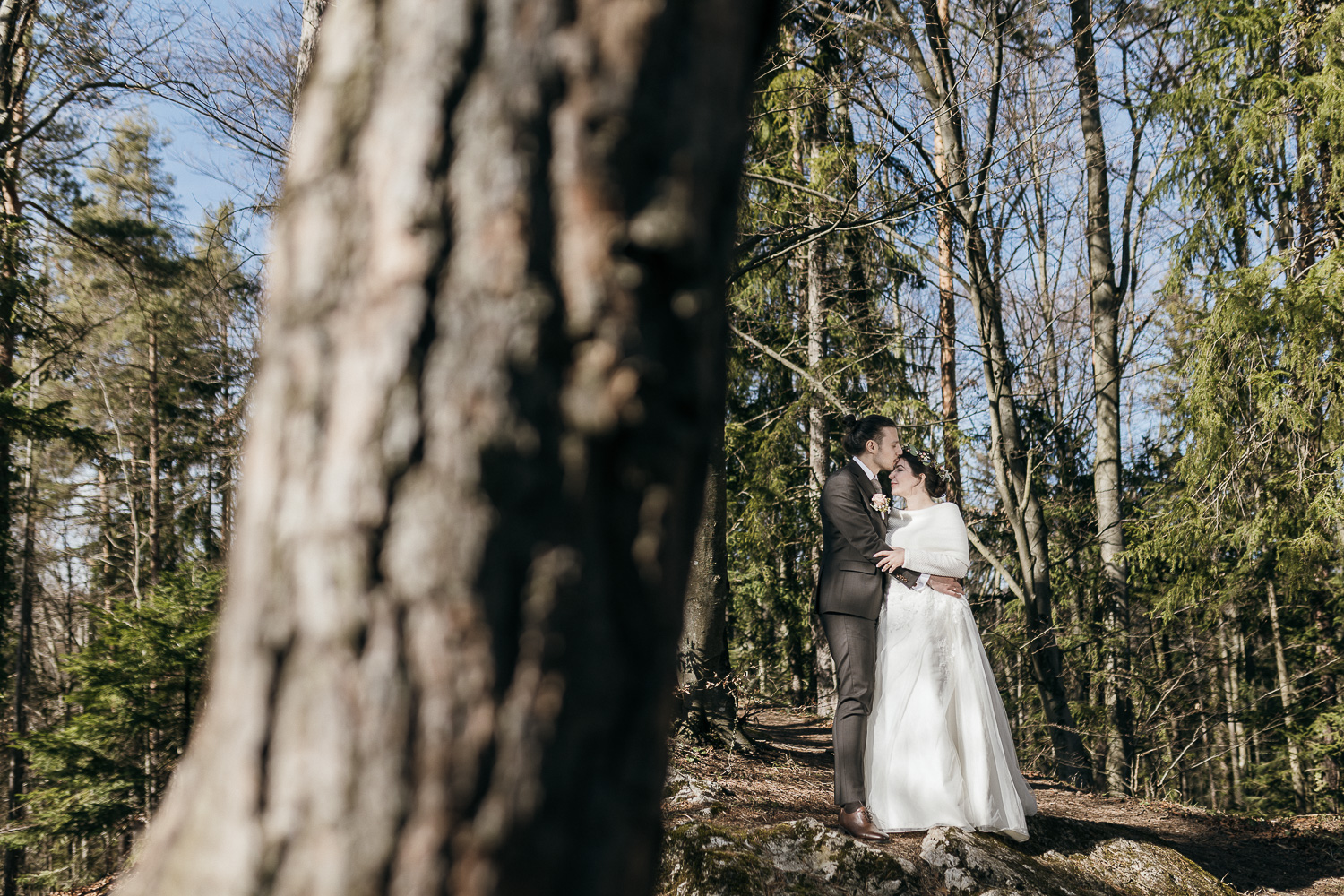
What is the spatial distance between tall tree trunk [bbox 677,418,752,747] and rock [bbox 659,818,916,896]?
2.11 meters

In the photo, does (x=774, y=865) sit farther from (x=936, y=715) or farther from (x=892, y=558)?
(x=892, y=558)

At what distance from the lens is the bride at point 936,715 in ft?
15.0

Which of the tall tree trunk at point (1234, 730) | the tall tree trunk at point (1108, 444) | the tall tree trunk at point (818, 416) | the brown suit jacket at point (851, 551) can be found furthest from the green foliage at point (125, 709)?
the tall tree trunk at point (1234, 730)

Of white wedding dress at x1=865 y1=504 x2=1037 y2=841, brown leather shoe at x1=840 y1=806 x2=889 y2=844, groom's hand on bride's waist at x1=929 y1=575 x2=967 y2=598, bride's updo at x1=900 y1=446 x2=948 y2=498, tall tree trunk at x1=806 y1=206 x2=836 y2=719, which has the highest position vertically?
tall tree trunk at x1=806 y1=206 x2=836 y2=719

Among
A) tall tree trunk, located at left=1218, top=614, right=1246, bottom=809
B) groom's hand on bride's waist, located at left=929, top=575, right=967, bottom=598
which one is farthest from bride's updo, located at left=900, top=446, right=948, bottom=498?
tall tree trunk, located at left=1218, top=614, right=1246, bottom=809

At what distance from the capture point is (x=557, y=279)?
0.89m

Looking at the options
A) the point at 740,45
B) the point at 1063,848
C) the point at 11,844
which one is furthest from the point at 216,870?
the point at 11,844

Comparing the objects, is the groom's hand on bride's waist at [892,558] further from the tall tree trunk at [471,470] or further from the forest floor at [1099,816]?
the tall tree trunk at [471,470]

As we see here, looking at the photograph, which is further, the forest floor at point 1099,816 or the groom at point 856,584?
the forest floor at point 1099,816

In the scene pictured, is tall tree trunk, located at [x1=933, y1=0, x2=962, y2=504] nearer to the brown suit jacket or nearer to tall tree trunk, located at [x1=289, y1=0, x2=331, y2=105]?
the brown suit jacket

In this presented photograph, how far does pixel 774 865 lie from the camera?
13.1 feet

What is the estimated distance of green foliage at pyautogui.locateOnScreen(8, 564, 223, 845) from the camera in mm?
6996

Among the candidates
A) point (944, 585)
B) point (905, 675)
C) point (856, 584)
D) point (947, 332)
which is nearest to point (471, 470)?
point (856, 584)

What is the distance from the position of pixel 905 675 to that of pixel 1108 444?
8340mm
